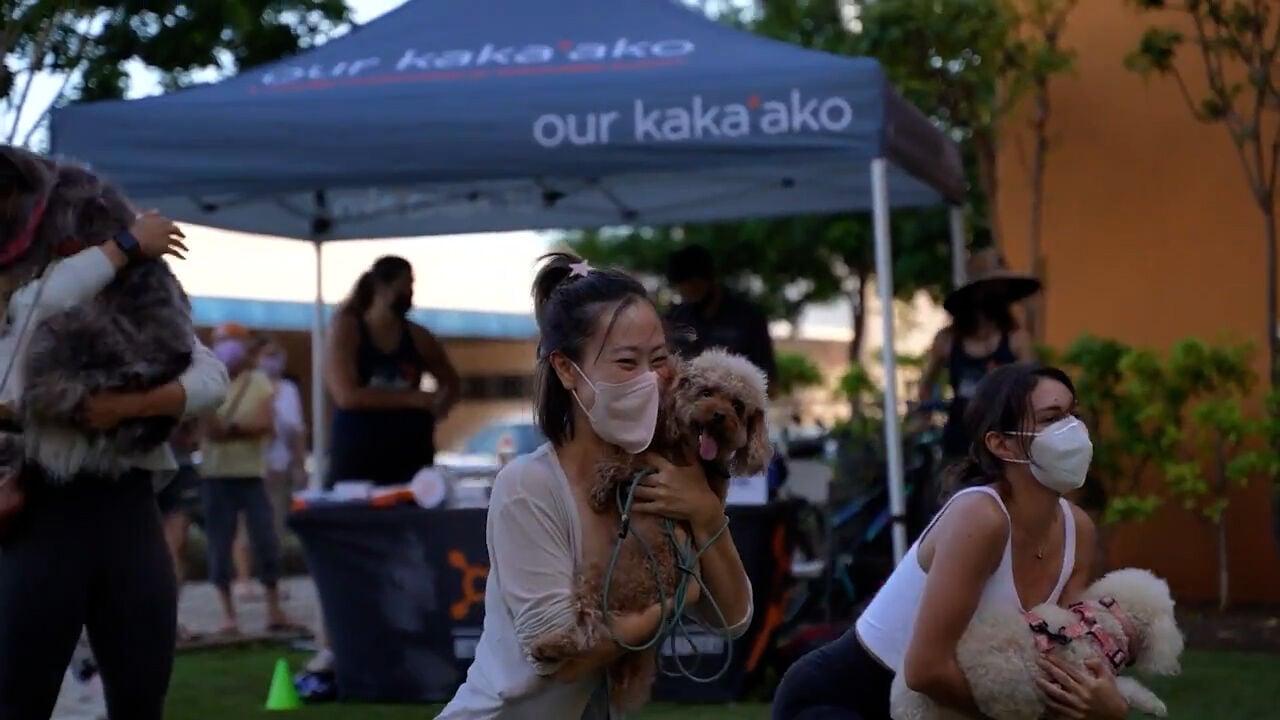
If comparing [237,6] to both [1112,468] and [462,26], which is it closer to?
[462,26]

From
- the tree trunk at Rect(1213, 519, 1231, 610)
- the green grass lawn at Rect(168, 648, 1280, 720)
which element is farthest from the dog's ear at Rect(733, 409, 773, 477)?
the tree trunk at Rect(1213, 519, 1231, 610)

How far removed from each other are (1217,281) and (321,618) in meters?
6.11

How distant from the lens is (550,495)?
118 inches

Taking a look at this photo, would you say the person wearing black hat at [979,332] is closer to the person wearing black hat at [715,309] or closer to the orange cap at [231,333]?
the person wearing black hat at [715,309]

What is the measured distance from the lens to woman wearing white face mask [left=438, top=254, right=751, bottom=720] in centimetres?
294

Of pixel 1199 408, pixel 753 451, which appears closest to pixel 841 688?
pixel 753 451

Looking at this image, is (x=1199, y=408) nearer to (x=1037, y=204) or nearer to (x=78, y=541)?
(x=1037, y=204)

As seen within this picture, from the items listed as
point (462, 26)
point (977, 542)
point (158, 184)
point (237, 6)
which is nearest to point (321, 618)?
point (158, 184)

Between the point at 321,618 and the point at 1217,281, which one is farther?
the point at 1217,281

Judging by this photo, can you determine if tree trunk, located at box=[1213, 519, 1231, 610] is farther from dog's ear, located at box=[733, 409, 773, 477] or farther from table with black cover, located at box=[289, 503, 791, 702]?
dog's ear, located at box=[733, 409, 773, 477]

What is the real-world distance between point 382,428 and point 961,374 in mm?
2687

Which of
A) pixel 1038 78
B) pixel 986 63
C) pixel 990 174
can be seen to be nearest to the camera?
pixel 1038 78

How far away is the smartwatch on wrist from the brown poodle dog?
1376mm

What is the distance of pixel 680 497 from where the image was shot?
2990 mm
